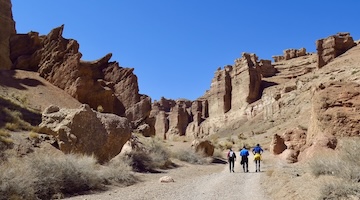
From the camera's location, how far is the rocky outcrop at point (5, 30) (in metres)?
31.7

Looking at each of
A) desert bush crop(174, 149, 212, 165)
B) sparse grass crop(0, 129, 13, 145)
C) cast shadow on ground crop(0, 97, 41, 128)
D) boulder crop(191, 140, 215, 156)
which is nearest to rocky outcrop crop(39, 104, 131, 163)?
sparse grass crop(0, 129, 13, 145)

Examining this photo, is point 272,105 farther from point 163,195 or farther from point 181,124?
point 163,195

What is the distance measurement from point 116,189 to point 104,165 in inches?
133

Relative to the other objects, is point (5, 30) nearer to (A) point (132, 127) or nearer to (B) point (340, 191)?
(A) point (132, 127)

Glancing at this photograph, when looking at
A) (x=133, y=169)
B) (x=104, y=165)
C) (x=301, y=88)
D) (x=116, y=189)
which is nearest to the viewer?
(x=116, y=189)

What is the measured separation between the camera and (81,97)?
30.4 m

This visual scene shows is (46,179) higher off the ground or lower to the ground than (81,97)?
lower

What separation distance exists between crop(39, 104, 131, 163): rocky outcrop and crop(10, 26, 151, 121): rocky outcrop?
12.9m

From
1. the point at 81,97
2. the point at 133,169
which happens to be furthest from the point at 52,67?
the point at 133,169

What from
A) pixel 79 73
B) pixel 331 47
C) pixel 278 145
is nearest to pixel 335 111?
pixel 278 145

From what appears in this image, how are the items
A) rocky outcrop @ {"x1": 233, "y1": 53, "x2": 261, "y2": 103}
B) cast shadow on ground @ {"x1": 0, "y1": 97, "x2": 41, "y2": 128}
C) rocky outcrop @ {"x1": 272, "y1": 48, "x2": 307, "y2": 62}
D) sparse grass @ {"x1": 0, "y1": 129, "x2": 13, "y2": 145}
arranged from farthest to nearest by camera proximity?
rocky outcrop @ {"x1": 272, "y1": 48, "x2": 307, "y2": 62} → rocky outcrop @ {"x1": 233, "y1": 53, "x2": 261, "y2": 103} → cast shadow on ground @ {"x1": 0, "y1": 97, "x2": 41, "y2": 128} → sparse grass @ {"x1": 0, "y1": 129, "x2": 13, "y2": 145}

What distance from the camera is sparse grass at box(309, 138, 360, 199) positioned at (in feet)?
21.6

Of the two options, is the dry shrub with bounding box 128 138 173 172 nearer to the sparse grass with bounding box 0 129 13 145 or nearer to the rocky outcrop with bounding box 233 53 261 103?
the sparse grass with bounding box 0 129 13 145

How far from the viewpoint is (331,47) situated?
236 feet
